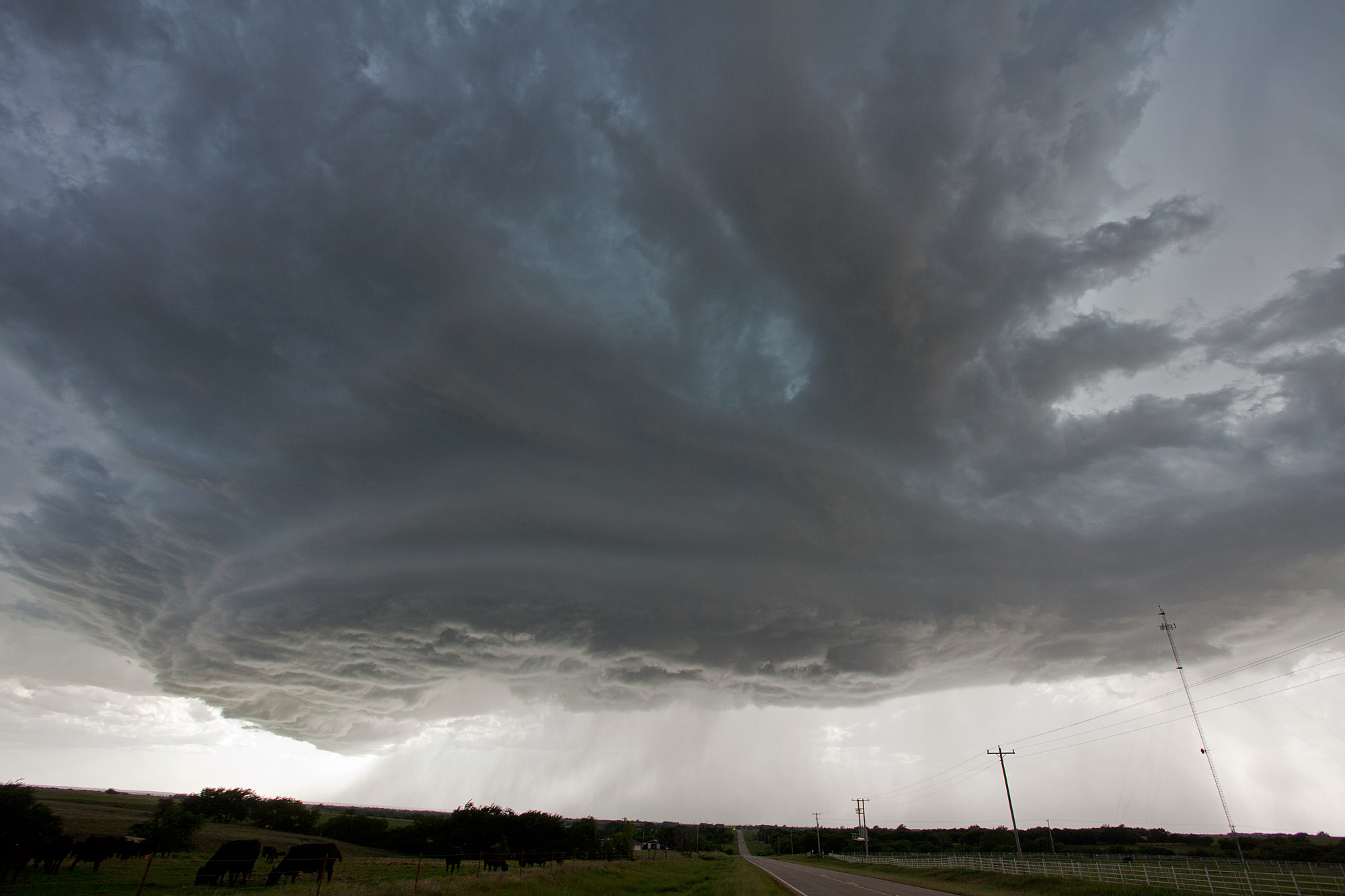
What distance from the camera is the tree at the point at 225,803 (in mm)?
131125

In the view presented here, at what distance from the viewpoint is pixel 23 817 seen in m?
57.1

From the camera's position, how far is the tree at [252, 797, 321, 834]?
138 meters

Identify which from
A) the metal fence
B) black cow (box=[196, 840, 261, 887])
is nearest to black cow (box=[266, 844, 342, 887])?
black cow (box=[196, 840, 261, 887])

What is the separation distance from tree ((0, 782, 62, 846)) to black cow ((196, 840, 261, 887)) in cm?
2915

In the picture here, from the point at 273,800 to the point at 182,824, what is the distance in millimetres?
89781

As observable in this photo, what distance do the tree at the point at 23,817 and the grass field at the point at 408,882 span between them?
11.0 metres

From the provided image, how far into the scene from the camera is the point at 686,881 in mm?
58562

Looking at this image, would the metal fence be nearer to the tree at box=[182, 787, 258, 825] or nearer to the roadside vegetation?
the roadside vegetation

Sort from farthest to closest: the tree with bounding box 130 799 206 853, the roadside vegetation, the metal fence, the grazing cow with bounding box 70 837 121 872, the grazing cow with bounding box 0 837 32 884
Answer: the tree with bounding box 130 799 206 853, the metal fence, the grazing cow with bounding box 70 837 121 872, the roadside vegetation, the grazing cow with bounding box 0 837 32 884

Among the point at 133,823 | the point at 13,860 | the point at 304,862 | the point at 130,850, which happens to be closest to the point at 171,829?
the point at 133,823

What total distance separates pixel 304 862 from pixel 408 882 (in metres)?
23.4

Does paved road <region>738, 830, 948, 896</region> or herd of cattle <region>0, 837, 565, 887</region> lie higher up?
herd of cattle <region>0, 837, 565, 887</region>

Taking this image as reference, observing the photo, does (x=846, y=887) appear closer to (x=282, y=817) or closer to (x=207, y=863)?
(x=207, y=863)

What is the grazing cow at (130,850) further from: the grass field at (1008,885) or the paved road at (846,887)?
the grass field at (1008,885)
